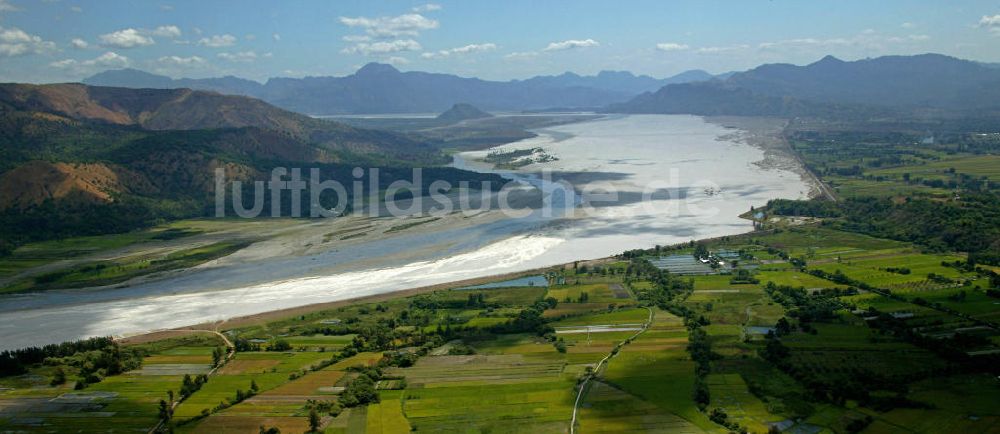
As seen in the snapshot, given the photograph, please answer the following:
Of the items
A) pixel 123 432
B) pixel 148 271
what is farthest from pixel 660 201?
pixel 123 432

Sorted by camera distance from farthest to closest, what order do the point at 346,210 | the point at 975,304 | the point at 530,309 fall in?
the point at 346,210 < the point at 530,309 < the point at 975,304

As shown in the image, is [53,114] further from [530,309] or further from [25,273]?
[530,309]

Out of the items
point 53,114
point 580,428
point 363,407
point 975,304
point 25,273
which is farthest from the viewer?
point 53,114

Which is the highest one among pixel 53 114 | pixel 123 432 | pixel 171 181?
pixel 53 114

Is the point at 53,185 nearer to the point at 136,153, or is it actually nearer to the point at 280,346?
the point at 136,153

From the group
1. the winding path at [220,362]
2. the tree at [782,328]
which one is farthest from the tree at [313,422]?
the tree at [782,328]

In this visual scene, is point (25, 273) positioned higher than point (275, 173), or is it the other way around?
point (275, 173)

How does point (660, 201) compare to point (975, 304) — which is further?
point (660, 201)

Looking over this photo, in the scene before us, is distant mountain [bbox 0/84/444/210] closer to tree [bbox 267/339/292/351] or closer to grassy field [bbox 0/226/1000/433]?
grassy field [bbox 0/226/1000/433]

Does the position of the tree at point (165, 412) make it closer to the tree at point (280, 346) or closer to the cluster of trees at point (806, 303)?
the tree at point (280, 346)
